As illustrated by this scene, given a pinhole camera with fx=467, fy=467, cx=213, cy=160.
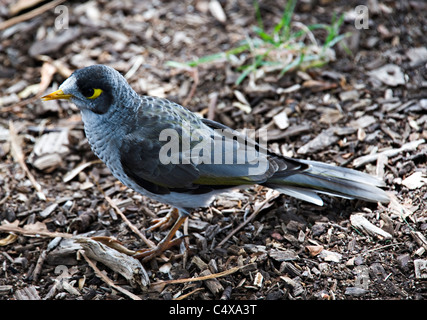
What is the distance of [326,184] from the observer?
4.67 metres

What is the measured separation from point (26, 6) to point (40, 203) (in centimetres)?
387

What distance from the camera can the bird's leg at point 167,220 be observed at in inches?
196

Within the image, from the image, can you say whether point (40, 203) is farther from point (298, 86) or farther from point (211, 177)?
point (298, 86)

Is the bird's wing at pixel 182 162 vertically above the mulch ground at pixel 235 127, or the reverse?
the bird's wing at pixel 182 162

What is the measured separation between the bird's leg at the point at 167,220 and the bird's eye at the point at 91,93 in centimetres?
147

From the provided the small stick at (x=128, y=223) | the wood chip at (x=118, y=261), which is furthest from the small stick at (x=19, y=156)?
the wood chip at (x=118, y=261)

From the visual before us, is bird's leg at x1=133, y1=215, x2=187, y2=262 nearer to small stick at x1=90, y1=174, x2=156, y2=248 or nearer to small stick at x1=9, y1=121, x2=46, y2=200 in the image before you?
small stick at x1=90, y1=174, x2=156, y2=248

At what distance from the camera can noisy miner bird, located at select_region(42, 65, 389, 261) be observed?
4461 millimetres

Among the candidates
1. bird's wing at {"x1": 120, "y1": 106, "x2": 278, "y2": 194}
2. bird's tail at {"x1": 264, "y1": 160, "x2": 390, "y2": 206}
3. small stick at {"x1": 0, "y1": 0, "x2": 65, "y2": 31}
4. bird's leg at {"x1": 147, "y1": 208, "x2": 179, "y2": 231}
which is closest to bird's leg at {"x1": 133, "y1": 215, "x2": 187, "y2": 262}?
bird's leg at {"x1": 147, "y1": 208, "x2": 179, "y2": 231}

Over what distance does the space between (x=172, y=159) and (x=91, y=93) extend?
99 centimetres

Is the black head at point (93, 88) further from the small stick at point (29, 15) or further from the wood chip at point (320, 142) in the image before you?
the small stick at point (29, 15)

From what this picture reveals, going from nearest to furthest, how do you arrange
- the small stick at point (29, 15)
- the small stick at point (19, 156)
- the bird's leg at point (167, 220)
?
the bird's leg at point (167, 220) < the small stick at point (19, 156) < the small stick at point (29, 15)

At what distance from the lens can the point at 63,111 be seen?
20.8 feet

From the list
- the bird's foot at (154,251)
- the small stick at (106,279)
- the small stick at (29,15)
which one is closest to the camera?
the small stick at (106,279)
